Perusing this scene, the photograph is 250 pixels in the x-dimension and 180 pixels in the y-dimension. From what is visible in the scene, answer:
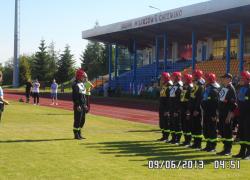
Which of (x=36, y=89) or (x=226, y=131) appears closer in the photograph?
(x=226, y=131)

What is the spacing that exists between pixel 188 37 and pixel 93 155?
40.2 meters

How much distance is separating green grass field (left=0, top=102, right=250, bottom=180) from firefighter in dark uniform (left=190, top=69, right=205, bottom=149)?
45 centimetres

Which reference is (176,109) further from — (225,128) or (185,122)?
(225,128)

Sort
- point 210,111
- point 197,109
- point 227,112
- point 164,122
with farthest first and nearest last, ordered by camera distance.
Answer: point 164,122, point 197,109, point 210,111, point 227,112

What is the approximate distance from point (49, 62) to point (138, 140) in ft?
271

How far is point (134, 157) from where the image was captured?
36.7 feet

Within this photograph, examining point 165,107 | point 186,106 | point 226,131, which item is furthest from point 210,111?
point 165,107

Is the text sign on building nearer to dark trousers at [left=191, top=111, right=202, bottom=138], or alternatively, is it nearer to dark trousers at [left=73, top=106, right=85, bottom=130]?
dark trousers at [left=73, top=106, right=85, bottom=130]

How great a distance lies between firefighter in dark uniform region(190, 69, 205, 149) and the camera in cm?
1271

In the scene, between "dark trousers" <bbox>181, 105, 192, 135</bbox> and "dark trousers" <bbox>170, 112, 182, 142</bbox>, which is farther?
"dark trousers" <bbox>170, 112, 182, 142</bbox>

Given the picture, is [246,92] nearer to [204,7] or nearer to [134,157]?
[134,157]

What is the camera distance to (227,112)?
1170cm

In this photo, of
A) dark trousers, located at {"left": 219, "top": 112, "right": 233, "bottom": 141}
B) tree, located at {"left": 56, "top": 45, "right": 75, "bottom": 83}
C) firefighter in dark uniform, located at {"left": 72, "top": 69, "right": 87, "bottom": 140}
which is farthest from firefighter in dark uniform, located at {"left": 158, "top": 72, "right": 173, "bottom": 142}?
tree, located at {"left": 56, "top": 45, "right": 75, "bottom": 83}
